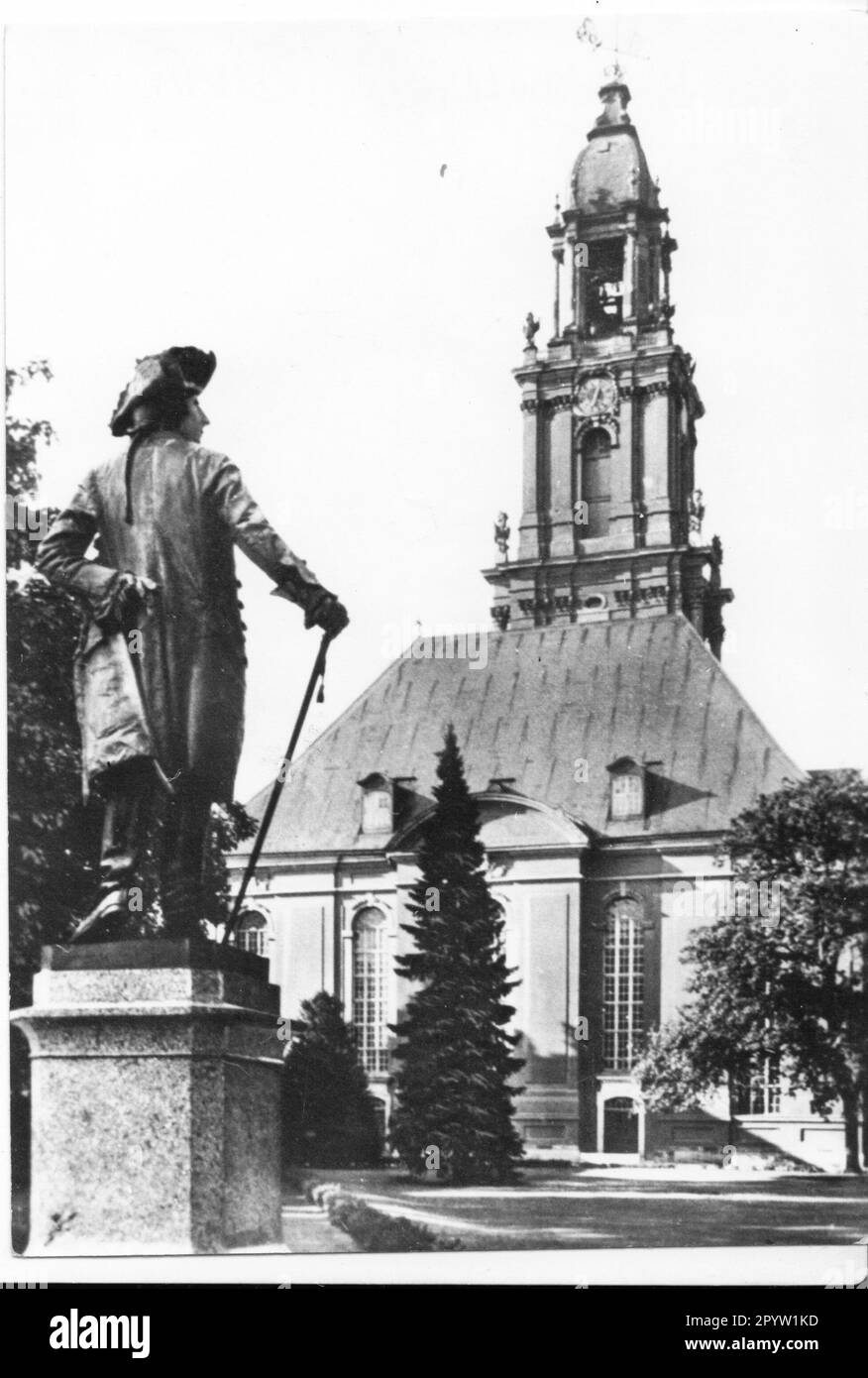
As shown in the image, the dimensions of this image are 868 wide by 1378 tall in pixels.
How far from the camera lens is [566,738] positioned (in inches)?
757

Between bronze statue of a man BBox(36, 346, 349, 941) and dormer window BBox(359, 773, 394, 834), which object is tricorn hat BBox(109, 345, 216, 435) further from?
dormer window BBox(359, 773, 394, 834)

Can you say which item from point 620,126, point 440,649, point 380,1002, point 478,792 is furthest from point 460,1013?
→ point 620,126

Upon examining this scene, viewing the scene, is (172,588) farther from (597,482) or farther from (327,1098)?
(597,482)

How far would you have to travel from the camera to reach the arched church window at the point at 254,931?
1623 centimetres

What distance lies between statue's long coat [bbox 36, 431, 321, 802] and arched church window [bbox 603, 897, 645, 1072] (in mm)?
8822

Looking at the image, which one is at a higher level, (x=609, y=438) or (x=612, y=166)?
(x=612, y=166)

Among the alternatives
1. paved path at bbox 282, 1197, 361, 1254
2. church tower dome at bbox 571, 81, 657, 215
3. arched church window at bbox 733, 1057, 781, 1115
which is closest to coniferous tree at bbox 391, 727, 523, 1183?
arched church window at bbox 733, 1057, 781, 1115

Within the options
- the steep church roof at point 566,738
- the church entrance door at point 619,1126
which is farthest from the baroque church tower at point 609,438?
the church entrance door at point 619,1126

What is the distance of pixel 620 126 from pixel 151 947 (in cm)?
718

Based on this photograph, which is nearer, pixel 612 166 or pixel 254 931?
pixel 612 166

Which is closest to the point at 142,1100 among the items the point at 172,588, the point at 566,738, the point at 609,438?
the point at 172,588

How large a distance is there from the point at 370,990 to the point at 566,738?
3.94 metres

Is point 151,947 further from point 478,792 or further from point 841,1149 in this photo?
point 478,792

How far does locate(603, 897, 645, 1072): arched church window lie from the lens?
53.1 ft
